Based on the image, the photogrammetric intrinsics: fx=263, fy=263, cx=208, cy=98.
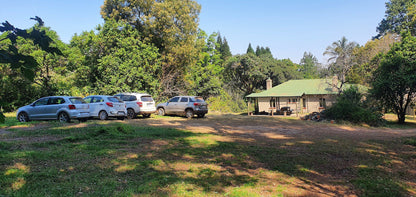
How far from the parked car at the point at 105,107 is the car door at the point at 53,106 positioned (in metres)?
2.01

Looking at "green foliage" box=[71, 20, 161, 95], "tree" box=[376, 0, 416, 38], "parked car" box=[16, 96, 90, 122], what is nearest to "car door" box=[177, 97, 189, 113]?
"parked car" box=[16, 96, 90, 122]

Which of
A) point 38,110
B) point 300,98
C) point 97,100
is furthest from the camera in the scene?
point 300,98

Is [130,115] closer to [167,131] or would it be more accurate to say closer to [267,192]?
[167,131]

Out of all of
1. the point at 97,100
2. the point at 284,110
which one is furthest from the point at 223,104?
the point at 97,100

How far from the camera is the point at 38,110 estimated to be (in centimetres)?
1326

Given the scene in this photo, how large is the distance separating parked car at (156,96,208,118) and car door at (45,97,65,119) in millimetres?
7712

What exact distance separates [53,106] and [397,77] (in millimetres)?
24864

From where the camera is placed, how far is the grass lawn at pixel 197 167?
15.1ft

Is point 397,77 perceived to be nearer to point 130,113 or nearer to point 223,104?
point 223,104

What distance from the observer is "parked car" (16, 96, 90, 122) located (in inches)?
507

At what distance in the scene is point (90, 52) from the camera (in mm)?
27359

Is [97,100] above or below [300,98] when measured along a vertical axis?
below

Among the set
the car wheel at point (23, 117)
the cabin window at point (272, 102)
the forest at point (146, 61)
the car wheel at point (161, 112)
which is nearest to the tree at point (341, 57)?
the forest at point (146, 61)

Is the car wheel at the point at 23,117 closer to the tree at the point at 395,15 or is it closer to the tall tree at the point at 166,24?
the tall tree at the point at 166,24
